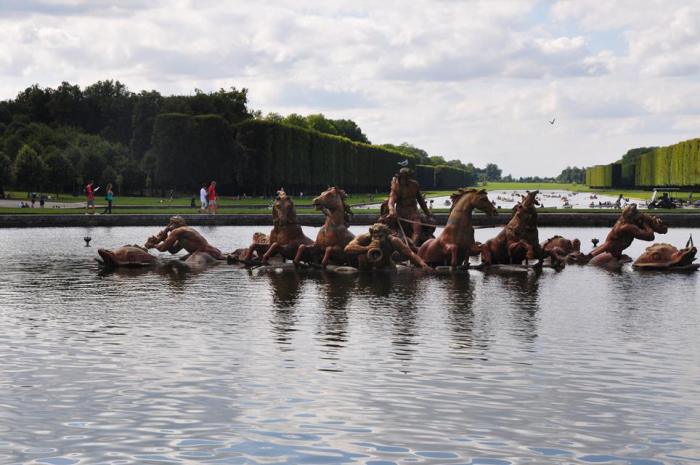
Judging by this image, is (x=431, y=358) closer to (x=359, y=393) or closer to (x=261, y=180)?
(x=359, y=393)

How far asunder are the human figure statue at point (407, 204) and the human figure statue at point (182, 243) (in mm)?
3653

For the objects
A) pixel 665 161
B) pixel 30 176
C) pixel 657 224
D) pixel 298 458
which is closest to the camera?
pixel 298 458

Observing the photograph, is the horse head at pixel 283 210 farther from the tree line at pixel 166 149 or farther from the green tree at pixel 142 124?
the green tree at pixel 142 124

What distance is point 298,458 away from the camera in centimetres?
643

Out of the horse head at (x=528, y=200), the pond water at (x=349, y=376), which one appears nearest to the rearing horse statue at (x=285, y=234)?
the pond water at (x=349, y=376)

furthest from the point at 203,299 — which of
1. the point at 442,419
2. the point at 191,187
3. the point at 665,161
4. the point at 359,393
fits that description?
the point at 665,161

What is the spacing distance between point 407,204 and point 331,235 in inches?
108

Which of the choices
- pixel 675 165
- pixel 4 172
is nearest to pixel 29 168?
pixel 4 172

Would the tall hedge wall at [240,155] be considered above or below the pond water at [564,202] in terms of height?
above

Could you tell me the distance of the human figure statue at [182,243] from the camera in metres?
20.8

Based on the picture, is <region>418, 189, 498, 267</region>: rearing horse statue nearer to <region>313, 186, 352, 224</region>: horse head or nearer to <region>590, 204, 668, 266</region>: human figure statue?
<region>313, 186, 352, 224</region>: horse head

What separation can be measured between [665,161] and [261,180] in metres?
44.7

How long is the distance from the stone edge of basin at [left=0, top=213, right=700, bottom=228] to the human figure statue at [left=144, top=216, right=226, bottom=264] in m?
17.4

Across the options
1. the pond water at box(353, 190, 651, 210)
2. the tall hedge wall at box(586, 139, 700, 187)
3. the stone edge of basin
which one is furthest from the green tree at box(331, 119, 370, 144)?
the stone edge of basin
